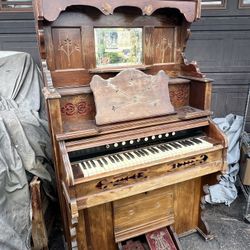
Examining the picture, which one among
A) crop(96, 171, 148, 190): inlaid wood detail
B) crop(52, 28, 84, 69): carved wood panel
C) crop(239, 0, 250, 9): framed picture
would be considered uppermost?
crop(239, 0, 250, 9): framed picture

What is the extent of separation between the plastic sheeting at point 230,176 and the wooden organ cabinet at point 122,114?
2.08ft

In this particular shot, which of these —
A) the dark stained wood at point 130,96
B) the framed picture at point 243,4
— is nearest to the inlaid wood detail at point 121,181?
the dark stained wood at point 130,96

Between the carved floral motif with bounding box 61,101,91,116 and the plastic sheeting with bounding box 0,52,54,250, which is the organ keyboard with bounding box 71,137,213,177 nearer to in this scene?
the carved floral motif with bounding box 61,101,91,116

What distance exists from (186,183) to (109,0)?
1.38 m

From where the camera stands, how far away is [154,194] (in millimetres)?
1780

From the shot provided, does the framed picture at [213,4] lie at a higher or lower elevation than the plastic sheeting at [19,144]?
higher

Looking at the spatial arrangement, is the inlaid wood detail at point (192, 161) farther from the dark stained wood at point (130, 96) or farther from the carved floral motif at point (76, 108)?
the carved floral motif at point (76, 108)

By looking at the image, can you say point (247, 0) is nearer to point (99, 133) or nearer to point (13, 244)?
point (99, 133)

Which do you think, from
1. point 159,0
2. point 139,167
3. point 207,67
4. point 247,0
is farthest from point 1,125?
point 247,0

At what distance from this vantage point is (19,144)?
1647 millimetres

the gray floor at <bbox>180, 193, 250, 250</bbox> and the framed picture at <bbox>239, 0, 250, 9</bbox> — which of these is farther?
the framed picture at <bbox>239, 0, 250, 9</bbox>

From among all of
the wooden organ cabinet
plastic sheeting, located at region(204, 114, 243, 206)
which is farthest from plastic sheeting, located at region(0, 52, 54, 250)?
plastic sheeting, located at region(204, 114, 243, 206)

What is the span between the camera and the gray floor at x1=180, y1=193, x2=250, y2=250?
194 centimetres

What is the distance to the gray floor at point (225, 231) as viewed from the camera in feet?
6.36
